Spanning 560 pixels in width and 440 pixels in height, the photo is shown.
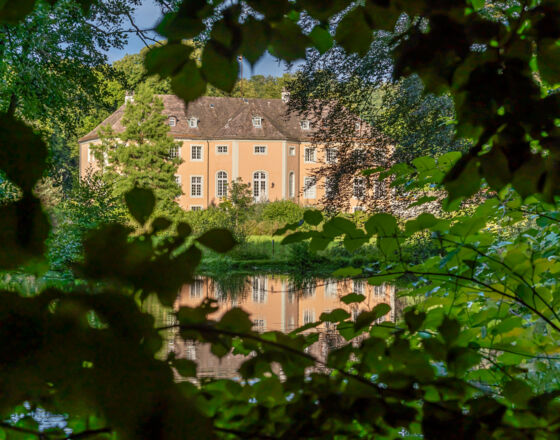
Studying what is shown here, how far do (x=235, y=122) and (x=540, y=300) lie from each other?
2494 centimetres

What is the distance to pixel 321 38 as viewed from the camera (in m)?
0.51

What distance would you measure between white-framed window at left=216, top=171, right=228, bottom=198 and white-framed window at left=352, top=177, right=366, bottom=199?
17973 millimetres

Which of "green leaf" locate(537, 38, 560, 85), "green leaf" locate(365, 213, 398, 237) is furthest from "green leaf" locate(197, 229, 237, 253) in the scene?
"green leaf" locate(365, 213, 398, 237)

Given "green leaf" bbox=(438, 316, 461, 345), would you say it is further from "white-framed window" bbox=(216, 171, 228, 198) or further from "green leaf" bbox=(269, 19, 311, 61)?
"white-framed window" bbox=(216, 171, 228, 198)

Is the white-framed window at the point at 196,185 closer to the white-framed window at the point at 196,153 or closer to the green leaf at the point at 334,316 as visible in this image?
the white-framed window at the point at 196,153

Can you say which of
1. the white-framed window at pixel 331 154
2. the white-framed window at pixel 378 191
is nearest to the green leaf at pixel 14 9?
the white-framed window at pixel 378 191

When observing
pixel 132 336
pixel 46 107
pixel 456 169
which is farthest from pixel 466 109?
pixel 46 107

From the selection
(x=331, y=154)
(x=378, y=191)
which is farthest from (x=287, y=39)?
(x=331, y=154)

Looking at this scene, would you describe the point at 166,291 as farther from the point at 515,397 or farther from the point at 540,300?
the point at 540,300

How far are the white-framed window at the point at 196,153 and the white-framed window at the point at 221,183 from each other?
1.06m

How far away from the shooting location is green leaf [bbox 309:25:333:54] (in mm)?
510

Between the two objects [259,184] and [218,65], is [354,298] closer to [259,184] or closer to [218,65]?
[218,65]

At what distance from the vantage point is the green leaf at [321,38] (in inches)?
20.1

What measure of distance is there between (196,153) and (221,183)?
168 centimetres
